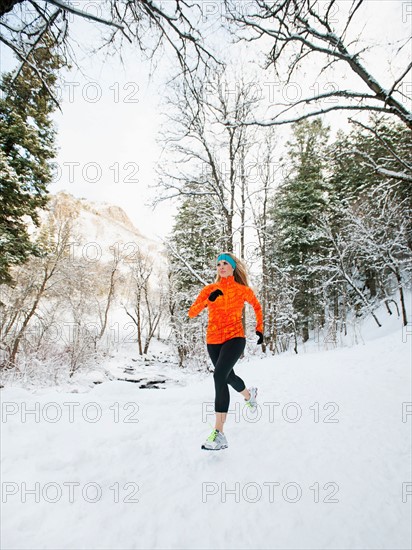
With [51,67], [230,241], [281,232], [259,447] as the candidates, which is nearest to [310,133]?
[281,232]

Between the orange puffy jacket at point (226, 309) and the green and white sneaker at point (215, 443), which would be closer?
the green and white sneaker at point (215, 443)

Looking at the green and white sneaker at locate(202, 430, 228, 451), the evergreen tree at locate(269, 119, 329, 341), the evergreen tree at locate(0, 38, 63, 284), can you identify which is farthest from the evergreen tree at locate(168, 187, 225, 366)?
the evergreen tree at locate(269, 119, 329, 341)

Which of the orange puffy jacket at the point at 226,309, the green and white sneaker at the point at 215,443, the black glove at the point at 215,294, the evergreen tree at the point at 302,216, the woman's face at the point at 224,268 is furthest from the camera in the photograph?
the evergreen tree at the point at 302,216

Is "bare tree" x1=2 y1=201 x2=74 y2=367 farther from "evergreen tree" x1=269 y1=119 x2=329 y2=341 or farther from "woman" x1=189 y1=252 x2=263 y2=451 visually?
"woman" x1=189 y1=252 x2=263 y2=451

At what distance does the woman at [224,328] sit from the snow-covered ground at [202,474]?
0.33m

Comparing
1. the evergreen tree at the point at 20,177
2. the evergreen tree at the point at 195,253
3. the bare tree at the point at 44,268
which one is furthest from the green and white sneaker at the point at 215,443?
the bare tree at the point at 44,268

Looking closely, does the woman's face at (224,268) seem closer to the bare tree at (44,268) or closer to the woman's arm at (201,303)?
the woman's arm at (201,303)

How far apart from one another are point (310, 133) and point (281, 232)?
23.7 feet

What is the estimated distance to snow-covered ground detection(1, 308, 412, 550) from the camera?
5.46 ft

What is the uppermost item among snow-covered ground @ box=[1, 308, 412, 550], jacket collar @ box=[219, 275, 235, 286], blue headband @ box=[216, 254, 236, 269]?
blue headband @ box=[216, 254, 236, 269]

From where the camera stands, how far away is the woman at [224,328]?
2.84m

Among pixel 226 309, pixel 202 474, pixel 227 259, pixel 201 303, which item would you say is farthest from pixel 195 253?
pixel 202 474

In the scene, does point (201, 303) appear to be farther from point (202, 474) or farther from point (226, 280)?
point (202, 474)

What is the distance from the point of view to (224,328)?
304 centimetres
